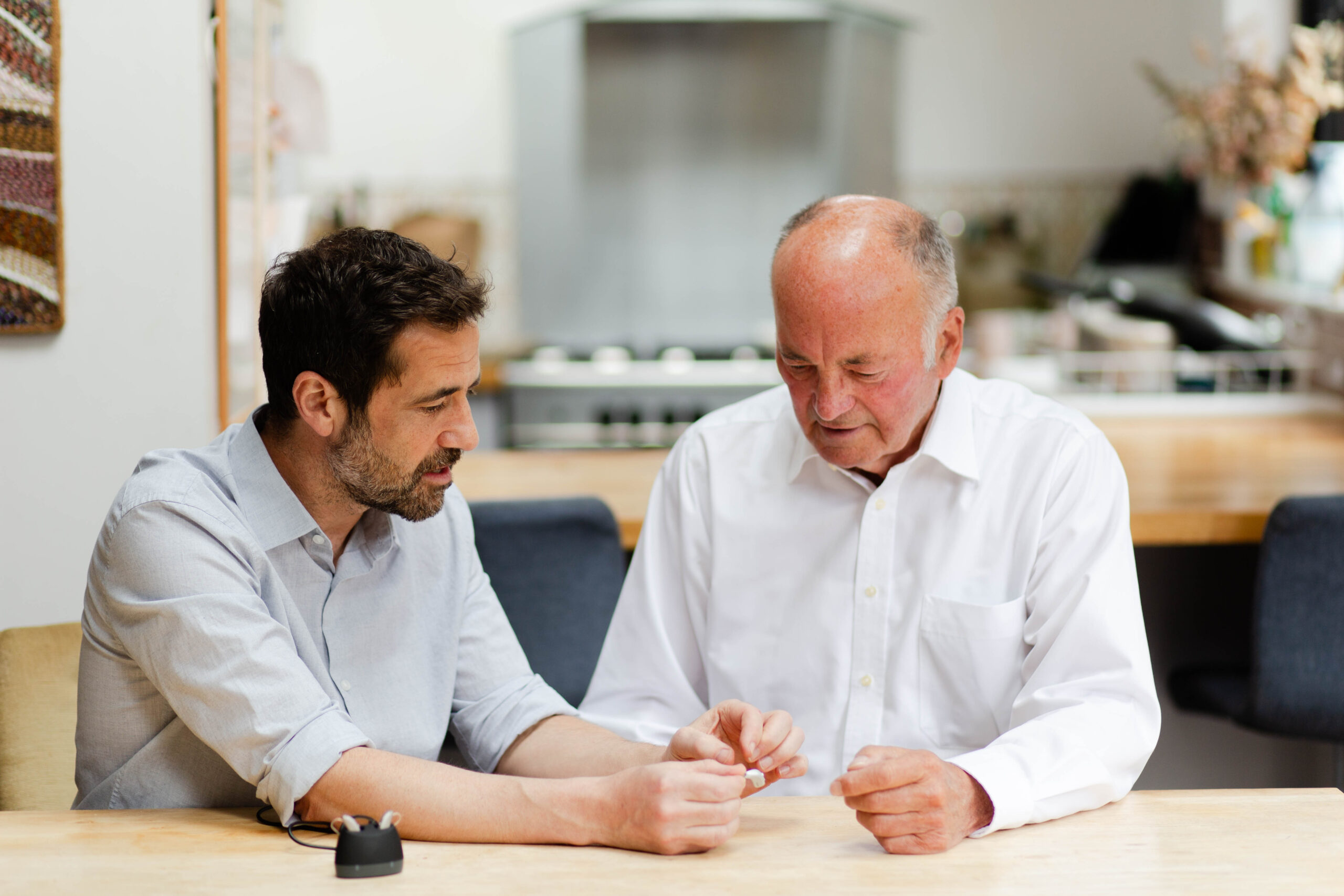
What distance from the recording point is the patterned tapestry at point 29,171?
1.84 metres

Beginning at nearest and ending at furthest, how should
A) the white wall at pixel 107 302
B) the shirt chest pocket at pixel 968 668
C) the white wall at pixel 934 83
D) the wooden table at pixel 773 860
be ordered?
the wooden table at pixel 773 860 → the shirt chest pocket at pixel 968 668 → the white wall at pixel 107 302 → the white wall at pixel 934 83

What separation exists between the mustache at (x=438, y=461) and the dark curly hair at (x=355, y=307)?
A: 0.09m

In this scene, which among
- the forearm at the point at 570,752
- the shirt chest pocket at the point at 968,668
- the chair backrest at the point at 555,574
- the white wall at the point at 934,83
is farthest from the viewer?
the white wall at the point at 934,83

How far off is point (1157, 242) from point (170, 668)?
4626mm

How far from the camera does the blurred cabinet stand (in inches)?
200

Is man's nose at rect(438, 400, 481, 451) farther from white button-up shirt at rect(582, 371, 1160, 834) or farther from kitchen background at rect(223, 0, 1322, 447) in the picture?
kitchen background at rect(223, 0, 1322, 447)

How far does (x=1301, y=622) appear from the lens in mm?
2170

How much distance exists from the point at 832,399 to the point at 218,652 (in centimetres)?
74

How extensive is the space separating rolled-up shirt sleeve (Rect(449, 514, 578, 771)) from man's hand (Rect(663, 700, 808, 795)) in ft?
0.88

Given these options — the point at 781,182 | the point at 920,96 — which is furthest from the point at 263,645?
the point at 920,96

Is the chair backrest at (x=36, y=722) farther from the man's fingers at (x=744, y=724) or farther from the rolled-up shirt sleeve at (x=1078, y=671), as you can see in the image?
the rolled-up shirt sleeve at (x=1078, y=671)

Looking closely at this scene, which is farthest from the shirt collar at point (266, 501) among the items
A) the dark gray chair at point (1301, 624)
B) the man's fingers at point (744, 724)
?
the dark gray chair at point (1301, 624)

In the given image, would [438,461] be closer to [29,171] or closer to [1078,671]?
[1078,671]

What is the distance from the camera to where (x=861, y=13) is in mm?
5020
